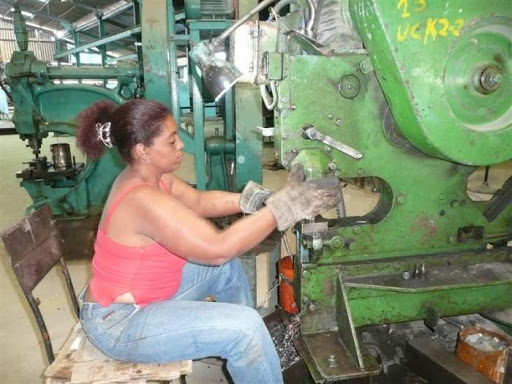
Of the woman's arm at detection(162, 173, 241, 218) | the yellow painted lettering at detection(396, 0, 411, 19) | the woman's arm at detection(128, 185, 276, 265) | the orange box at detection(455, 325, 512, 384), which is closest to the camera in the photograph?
the yellow painted lettering at detection(396, 0, 411, 19)

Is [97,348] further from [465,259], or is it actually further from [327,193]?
[465,259]

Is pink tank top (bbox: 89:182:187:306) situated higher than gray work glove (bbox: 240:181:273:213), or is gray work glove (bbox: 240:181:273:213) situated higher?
gray work glove (bbox: 240:181:273:213)

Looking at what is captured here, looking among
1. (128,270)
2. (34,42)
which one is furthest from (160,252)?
(34,42)

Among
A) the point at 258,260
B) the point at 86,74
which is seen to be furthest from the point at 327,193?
the point at 86,74

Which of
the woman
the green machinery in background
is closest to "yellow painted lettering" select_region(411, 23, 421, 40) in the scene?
the woman

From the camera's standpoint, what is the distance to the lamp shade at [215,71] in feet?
3.88

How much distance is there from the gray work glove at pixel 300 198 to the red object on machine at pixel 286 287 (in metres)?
0.67

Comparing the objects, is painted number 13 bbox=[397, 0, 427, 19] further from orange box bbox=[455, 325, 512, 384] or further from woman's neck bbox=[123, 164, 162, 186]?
orange box bbox=[455, 325, 512, 384]

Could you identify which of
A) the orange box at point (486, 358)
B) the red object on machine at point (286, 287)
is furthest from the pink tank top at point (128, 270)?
the orange box at point (486, 358)

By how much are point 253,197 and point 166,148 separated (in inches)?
13.9

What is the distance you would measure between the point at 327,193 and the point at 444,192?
459mm

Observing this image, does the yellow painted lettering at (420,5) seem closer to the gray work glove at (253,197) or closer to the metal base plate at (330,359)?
the gray work glove at (253,197)

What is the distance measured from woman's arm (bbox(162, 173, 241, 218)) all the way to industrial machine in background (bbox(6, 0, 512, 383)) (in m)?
0.36

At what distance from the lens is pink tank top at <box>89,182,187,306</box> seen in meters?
1.24
